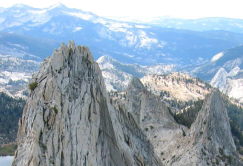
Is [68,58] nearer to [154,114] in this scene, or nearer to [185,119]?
[154,114]

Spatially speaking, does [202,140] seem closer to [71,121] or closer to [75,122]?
[75,122]

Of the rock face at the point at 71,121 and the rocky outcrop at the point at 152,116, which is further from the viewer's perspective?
the rocky outcrop at the point at 152,116

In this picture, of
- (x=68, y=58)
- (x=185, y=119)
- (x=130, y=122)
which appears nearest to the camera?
(x=68, y=58)

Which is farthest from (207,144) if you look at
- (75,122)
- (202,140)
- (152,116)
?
(75,122)

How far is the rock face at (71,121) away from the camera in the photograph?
2975cm

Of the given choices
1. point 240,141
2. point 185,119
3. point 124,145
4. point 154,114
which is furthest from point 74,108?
point 240,141

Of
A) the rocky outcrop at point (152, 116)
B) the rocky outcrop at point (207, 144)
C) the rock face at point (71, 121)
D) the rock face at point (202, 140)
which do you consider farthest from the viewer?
the rocky outcrop at point (152, 116)

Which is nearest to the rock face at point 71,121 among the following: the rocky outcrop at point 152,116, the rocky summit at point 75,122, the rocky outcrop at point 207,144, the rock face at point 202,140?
the rocky summit at point 75,122

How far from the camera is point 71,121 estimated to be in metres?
31.8

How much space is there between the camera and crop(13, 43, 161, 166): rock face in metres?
29.8

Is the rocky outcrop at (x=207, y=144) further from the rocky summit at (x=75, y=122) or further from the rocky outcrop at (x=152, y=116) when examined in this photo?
the rocky summit at (x=75, y=122)

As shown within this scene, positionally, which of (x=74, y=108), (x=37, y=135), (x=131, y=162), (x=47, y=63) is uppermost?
(x=47, y=63)

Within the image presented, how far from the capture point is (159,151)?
7738 cm

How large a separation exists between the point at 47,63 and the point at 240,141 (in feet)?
336
